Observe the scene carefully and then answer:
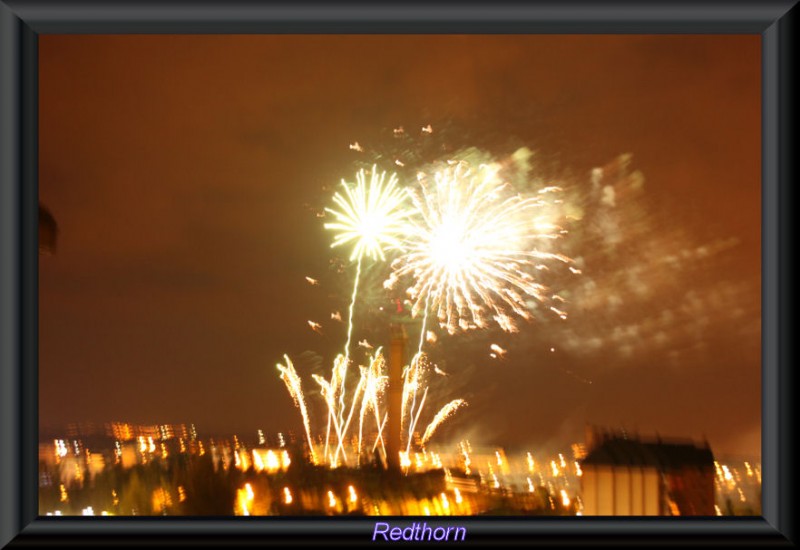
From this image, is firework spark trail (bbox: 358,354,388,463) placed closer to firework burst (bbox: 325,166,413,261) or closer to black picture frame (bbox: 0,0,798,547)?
firework burst (bbox: 325,166,413,261)

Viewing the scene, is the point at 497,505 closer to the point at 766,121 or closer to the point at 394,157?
the point at 394,157

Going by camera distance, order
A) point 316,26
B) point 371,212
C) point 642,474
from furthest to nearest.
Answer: point 642,474
point 371,212
point 316,26

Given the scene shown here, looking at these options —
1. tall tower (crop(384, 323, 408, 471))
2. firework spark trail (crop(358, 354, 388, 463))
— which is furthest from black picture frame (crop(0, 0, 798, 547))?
tall tower (crop(384, 323, 408, 471))

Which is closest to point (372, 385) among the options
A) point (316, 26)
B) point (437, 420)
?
point (437, 420)

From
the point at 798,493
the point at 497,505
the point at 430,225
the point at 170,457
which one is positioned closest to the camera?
the point at 798,493

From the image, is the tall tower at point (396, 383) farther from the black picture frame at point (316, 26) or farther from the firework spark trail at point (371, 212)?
the black picture frame at point (316, 26)

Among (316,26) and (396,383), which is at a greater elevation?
(316,26)

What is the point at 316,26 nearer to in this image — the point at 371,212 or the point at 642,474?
the point at 371,212
